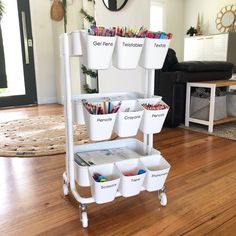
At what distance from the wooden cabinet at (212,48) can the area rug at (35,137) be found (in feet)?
11.3

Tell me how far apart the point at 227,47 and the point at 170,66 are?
2770 millimetres

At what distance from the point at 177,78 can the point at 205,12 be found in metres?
3.80

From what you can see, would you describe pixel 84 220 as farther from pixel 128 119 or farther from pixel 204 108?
pixel 204 108

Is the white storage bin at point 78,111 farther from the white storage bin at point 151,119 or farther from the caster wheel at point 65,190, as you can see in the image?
the caster wheel at point 65,190

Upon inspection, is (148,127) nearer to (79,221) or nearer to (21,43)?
(79,221)

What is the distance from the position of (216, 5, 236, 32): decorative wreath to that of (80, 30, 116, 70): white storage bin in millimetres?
4919

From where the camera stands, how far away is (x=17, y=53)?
4176 millimetres

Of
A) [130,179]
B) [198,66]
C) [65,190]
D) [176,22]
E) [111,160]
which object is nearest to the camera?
[130,179]

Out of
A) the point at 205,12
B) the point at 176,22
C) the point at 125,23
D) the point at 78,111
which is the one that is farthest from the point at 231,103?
the point at 176,22

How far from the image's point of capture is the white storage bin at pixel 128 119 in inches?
45.6

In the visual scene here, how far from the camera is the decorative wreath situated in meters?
5.08

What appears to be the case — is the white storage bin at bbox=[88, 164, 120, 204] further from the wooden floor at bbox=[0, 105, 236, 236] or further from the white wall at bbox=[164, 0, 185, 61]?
the white wall at bbox=[164, 0, 185, 61]

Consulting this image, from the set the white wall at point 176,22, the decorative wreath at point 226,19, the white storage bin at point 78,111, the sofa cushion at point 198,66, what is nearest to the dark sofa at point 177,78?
the sofa cushion at point 198,66

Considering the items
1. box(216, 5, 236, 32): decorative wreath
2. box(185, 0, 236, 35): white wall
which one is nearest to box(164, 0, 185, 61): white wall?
box(185, 0, 236, 35): white wall
